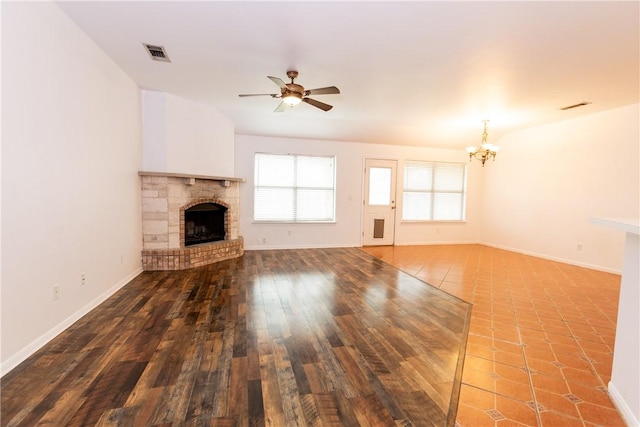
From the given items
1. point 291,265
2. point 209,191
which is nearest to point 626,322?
point 291,265

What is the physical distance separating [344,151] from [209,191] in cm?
323

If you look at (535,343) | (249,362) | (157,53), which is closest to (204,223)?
(157,53)

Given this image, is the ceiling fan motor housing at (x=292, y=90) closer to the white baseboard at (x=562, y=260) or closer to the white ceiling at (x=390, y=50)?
the white ceiling at (x=390, y=50)

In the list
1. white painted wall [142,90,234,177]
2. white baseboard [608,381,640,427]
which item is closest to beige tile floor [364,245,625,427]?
white baseboard [608,381,640,427]

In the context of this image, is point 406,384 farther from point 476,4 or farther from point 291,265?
point 291,265

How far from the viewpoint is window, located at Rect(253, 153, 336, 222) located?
627 centimetres

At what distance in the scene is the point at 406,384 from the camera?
1.81 m

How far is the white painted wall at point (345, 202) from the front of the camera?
612 cm

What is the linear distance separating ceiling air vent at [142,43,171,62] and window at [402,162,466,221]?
570 centimetres

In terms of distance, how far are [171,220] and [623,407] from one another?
502cm

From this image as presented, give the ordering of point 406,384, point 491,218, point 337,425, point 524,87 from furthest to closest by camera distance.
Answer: point 491,218, point 524,87, point 406,384, point 337,425

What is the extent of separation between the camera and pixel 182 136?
452cm

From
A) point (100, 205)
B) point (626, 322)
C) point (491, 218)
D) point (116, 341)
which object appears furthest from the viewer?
point (491, 218)

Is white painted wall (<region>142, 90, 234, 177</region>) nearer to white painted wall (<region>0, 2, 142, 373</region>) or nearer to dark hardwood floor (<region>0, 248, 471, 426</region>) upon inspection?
white painted wall (<region>0, 2, 142, 373</region>)
